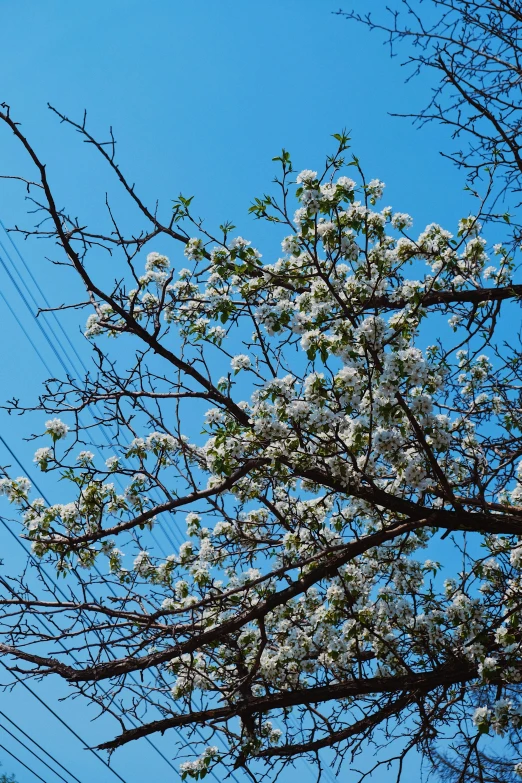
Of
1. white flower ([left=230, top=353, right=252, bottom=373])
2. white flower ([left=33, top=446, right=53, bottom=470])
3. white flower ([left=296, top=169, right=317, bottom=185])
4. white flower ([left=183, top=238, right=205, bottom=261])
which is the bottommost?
white flower ([left=33, top=446, right=53, bottom=470])

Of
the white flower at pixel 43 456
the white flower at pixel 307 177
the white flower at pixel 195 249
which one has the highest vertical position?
the white flower at pixel 195 249

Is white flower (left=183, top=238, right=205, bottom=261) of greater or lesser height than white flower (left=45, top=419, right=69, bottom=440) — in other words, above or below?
above

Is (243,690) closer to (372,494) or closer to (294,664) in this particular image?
(294,664)

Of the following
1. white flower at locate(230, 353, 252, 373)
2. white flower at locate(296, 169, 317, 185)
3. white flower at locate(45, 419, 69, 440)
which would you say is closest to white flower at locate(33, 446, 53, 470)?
white flower at locate(45, 419, 69, 440)

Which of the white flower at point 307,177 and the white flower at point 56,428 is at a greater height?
the white flower at point 307,177

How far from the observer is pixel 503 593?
5.91m

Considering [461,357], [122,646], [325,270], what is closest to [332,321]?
[325,270]

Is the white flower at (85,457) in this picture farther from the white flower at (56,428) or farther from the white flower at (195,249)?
the white flower at (195,249)

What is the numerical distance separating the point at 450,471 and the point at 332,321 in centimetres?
182

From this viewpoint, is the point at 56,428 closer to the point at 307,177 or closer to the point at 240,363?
the point at 240,363

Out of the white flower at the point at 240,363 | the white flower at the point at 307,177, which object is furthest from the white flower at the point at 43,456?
the white flower at the point at 307,177

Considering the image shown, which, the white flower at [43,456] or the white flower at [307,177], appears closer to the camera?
the white flower at [307,177]

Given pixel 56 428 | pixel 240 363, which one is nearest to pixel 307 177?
pixel 240 363

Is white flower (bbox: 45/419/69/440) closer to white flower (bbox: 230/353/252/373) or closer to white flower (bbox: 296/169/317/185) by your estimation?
→ white flower (bbox: 230/353/252/373)
